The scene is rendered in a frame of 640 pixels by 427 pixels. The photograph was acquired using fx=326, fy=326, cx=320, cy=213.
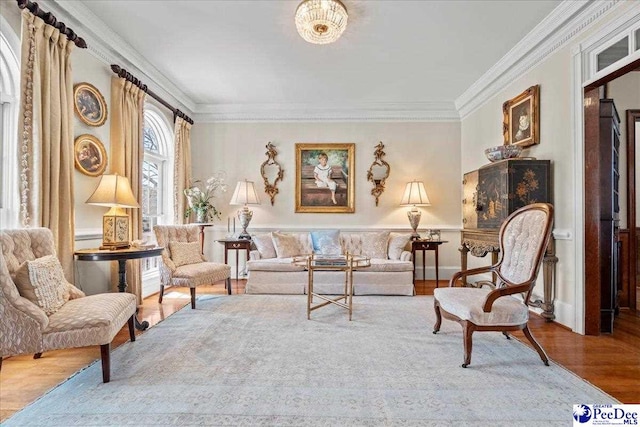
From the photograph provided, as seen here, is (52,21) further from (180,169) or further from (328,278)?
(328,278)

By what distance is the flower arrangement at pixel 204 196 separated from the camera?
5379mm

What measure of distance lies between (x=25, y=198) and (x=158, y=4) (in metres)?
2.05

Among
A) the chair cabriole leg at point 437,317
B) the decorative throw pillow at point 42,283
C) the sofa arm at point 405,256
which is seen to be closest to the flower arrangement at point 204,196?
the decorative throw pillow at point 42,283

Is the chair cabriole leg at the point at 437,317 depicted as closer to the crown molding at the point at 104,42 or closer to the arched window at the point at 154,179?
the arched window at the point at 154,179

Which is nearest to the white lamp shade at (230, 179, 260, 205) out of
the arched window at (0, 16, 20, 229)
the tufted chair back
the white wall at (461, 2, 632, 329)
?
the arched window at (0, 16, 20, 229)

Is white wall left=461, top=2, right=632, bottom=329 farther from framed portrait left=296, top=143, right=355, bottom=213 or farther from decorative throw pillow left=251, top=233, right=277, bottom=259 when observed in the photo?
decorative throw pillow left=251, top=233, right=277, bottom=259

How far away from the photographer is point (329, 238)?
17.0 feet

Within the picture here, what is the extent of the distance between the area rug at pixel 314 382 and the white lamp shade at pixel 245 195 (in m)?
2.45

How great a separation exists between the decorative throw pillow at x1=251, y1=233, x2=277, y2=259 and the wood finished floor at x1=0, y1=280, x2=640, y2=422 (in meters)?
1.82

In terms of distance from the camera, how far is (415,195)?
548 centimetres

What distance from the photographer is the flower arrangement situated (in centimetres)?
538

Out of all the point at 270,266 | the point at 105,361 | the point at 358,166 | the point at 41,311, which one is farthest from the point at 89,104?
the point at 358,166

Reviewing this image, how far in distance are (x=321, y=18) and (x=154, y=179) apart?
3.69 m

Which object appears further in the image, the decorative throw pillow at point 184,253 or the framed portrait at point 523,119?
the decorative throw pillow at point 184,253
